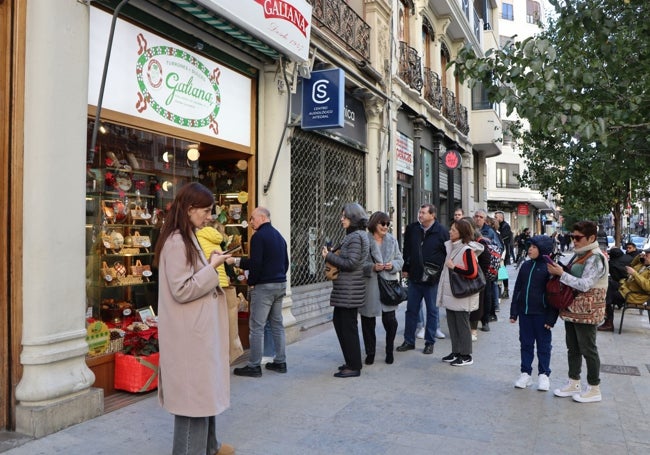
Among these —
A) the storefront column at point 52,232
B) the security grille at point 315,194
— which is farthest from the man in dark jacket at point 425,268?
A: the storefront column at point 52,232

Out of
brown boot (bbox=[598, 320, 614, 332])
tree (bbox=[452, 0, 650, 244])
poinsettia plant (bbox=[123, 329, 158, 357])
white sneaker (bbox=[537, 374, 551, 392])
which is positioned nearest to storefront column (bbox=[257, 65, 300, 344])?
poinsettia plant (bbox=[123, 329, 158, 357])

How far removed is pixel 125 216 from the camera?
243 inches

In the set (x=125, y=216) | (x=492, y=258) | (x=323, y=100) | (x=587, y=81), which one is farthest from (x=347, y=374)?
(x=323, y=100)

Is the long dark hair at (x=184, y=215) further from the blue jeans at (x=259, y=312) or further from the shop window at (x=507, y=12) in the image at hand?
the shop window at (x=507, y=12)

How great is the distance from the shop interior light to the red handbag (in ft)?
14.2

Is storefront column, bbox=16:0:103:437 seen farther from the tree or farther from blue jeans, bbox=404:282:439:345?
blue jeans, bbox=404:282:439:345

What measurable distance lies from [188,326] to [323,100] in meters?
5.86

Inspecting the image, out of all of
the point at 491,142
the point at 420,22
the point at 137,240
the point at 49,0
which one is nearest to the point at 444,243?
the point at 137,240

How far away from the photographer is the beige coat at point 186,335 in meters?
3.12

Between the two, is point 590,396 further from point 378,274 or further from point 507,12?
point 507,12

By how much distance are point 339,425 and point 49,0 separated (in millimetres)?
4042

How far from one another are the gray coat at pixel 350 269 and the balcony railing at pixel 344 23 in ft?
15.7

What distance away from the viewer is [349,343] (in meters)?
5.88

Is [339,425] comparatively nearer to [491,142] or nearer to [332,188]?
[332,188]
